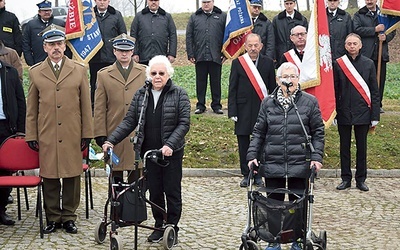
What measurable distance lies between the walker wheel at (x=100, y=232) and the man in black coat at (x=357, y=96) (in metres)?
4.42

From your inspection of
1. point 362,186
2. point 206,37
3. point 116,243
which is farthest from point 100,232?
point 206,37

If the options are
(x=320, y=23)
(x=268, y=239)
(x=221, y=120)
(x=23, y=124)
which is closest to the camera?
(x=268, y=239)

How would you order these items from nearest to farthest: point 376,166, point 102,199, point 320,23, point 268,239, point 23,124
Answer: point 268,239, point 23,124, point 102,199, point 320,23, point 376,166

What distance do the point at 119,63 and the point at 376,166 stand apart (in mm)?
5495

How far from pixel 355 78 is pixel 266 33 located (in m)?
2.83

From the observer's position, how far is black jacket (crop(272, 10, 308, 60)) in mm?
13930

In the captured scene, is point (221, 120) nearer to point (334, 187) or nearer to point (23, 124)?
point (334, 187)

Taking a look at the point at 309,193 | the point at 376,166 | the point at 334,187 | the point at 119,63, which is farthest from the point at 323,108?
the point at 309,193

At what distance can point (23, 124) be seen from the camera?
972cm

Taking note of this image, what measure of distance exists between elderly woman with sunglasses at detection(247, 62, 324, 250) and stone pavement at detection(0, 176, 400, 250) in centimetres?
114

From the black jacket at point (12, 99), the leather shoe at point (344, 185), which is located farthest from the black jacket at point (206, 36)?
the black jacket at point (12, 99)

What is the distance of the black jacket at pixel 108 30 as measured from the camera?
1394 centimetres

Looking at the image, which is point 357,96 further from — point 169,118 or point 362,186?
point 169,118

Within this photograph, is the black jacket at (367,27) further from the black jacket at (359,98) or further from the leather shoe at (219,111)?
the black jacket at (359,98)
